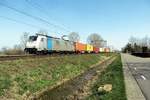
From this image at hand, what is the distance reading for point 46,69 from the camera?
25.3 m

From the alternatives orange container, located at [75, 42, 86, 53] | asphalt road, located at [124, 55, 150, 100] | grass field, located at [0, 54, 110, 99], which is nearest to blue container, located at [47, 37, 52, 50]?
asphalt road, located at [124, 55, 150, 100]

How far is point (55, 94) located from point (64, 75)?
402 inches

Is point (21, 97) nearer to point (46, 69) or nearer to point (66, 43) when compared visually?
point (46, 69)

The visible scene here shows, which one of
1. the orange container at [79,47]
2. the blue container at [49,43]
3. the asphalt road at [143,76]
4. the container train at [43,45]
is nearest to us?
the asphalt road at [143,76]

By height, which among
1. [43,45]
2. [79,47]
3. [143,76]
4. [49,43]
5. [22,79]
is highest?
[49,43]

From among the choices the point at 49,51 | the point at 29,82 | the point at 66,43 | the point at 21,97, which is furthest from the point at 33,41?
the point at 21,97

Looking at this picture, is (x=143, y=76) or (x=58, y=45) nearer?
(x=143, y=76)

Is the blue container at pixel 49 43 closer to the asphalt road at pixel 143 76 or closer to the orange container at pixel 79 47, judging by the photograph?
the asphalt road at pixel 143 76

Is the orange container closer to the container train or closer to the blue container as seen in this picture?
the container train

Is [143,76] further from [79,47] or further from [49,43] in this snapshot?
[79,47]

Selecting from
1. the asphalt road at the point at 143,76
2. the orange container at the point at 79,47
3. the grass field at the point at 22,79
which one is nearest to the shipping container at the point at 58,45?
the orange container at the point at 79,47

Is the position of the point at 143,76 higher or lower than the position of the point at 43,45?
lower

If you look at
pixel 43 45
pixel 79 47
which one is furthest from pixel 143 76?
pixel 79 47

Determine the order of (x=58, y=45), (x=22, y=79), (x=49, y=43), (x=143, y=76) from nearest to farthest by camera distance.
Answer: (x=22, y=79) < (x=143, y=76) < (x=49, y=43) < (x=58, y=45)
